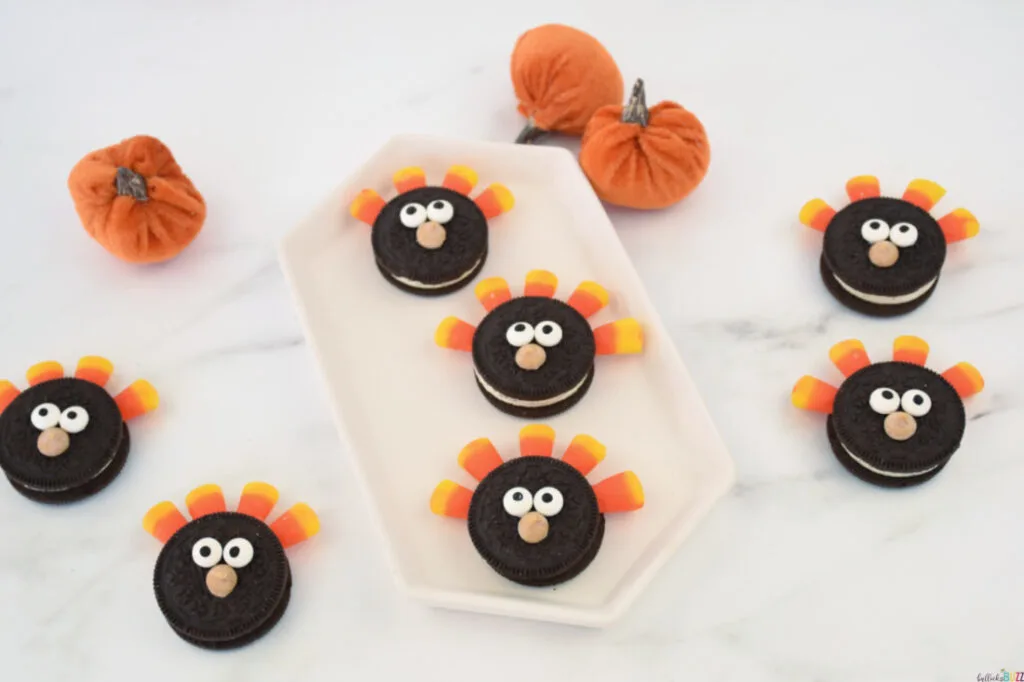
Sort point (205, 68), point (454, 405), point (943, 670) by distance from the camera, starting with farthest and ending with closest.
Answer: point (205, 68) → point (454, 405) → point (943, 670)

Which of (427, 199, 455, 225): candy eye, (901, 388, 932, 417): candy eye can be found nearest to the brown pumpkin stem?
(427, 199, 455, 225): candy eye

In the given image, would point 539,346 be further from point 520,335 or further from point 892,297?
point 892,297

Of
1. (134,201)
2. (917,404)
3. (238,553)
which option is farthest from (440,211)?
(917,404)

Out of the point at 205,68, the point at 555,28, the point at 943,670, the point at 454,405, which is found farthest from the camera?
the point at 205,68

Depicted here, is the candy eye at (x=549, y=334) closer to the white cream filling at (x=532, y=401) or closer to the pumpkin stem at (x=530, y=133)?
the white cream filling at (x=532, y=401)

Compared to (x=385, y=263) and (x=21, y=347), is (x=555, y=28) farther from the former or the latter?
(x=21, y=347)

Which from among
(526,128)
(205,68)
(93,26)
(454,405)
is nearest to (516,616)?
(454,405)

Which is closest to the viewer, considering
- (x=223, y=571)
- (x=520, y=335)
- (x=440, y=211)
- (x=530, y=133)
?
(x=223, y=571)

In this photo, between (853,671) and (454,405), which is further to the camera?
(454,405)
